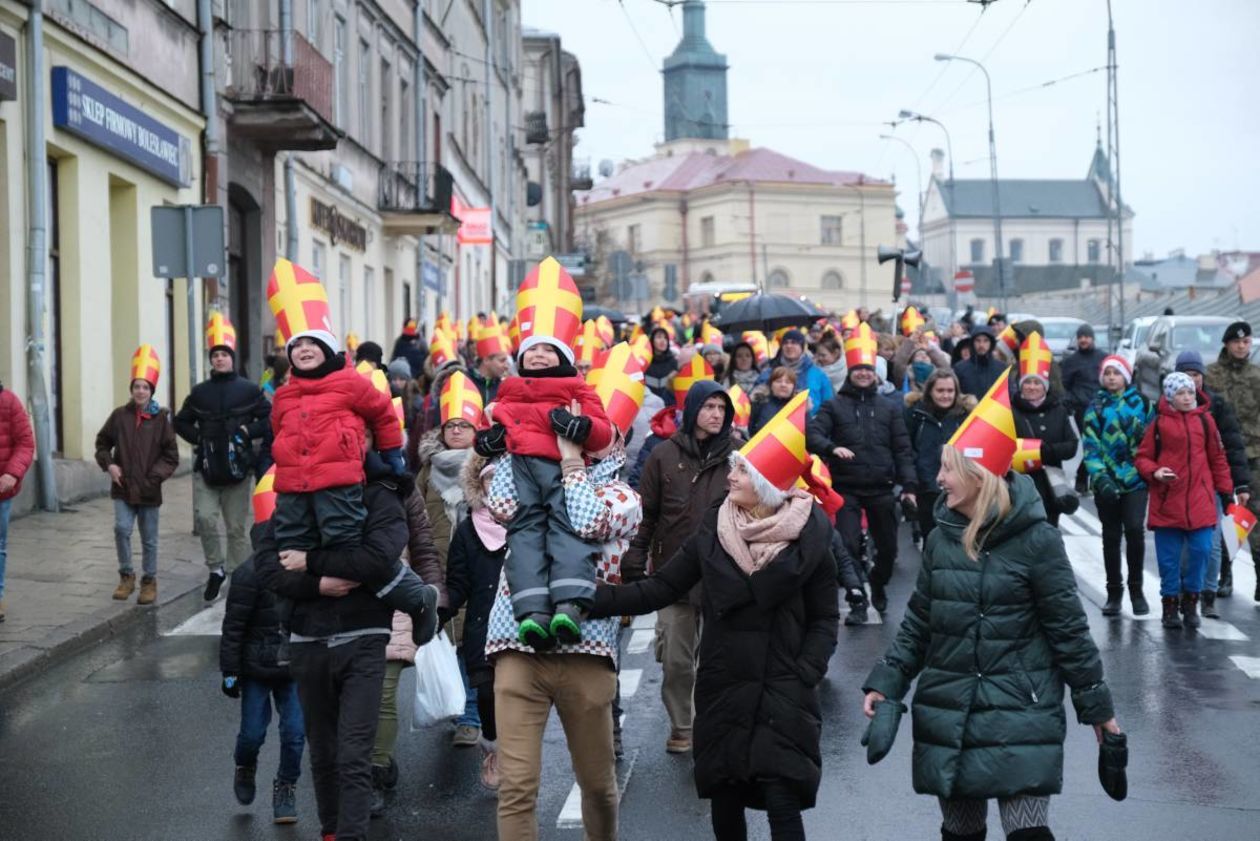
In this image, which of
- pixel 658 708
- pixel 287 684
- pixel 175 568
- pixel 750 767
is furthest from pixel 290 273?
pixel 175 568

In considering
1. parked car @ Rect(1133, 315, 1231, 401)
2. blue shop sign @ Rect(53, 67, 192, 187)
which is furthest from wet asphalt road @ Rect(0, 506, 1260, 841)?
parked car @ Rect(1133, 315, 1231, 401)

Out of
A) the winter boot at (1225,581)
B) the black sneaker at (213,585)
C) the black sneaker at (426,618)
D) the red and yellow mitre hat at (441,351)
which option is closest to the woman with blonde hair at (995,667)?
the black sneaker at (426,618)

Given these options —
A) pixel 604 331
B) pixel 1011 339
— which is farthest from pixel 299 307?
pixel 1011 339

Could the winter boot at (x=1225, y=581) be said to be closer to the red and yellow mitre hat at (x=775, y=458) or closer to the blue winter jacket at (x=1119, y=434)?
the blue winter jacket at (x=1119, y=434)

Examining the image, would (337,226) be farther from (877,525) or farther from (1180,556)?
(1180,556)

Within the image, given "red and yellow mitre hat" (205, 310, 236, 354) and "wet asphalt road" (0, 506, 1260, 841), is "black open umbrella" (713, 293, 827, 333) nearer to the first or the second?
"red and yellow mitre hat" (205, 310, 236, 354)

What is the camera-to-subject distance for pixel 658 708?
31.0 ft

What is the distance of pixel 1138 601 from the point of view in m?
12.4

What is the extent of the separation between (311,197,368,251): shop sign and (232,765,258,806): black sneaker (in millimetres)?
21488

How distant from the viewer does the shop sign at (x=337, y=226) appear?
1125 inches

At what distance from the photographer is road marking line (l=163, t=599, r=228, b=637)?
472 inches

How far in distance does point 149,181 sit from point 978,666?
16.9 metres

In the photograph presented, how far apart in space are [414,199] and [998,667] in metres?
32.1

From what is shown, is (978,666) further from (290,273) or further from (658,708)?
(658,708)
